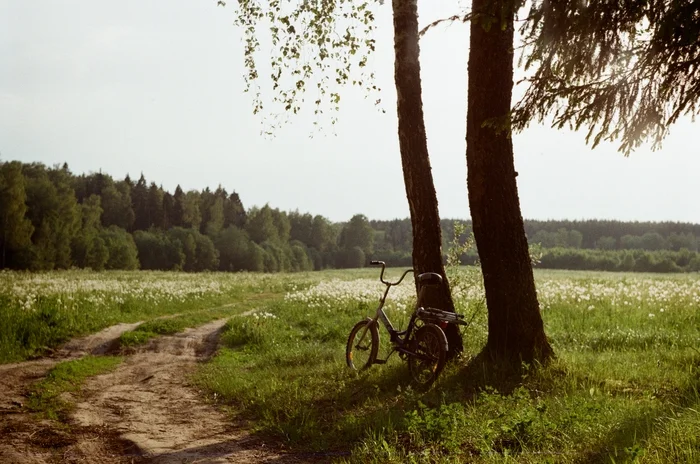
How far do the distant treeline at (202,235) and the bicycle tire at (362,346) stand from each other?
156 ft

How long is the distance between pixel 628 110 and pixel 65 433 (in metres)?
7.19

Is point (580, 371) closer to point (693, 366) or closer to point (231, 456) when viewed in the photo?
point (693, 366)

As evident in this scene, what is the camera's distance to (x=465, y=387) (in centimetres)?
725

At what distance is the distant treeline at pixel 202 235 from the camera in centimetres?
5334

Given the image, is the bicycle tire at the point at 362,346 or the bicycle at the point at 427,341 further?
the bicycle tire at the point at 362,346

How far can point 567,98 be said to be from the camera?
6.00 metres

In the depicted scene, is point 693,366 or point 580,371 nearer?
point 580,371

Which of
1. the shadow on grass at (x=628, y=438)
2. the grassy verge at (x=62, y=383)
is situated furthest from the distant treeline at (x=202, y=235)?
the shadow on grass at (x=628, y=438)

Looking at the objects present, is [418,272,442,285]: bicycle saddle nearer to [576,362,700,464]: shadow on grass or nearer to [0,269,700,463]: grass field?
[0,269,700,463]: grass field

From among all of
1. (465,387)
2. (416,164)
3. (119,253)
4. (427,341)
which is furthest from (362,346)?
(119,253)

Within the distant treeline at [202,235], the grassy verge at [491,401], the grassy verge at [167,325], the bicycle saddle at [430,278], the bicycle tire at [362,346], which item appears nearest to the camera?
the grassy verge at [491,401]

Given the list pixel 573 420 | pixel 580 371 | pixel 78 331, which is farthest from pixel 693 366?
pixel 78 331

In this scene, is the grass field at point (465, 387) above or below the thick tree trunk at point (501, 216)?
Answer: below

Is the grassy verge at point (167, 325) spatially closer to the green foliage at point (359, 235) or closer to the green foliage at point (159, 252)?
the green foliage at point (159, 252)
